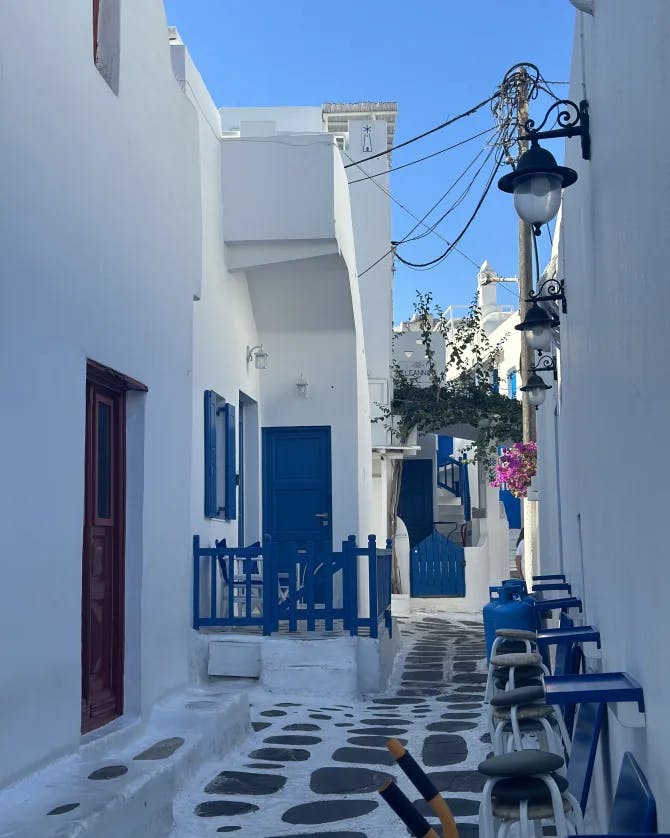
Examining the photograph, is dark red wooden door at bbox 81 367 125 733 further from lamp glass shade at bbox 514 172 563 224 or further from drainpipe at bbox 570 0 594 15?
drainpipe at bbox 570 0 594 15

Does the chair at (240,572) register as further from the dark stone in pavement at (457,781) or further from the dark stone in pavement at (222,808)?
the dark stone in pavement at (222,808)

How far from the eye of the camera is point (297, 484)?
A: 1142 centimetres

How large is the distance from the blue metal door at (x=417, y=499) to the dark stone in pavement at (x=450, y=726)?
1551 centimetres

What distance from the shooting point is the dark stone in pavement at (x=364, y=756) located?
6051 mm

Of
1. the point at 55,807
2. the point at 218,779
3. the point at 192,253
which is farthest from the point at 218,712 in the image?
the point at 192,253

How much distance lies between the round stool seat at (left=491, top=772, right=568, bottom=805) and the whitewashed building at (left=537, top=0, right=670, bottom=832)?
1.45 feet

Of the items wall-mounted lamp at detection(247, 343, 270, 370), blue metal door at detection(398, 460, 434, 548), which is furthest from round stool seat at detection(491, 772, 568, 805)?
blue metal door at detection(398, 460, 434, 548)

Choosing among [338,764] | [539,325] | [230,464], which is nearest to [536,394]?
[539,325]

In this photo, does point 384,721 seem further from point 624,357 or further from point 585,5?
point 585,5

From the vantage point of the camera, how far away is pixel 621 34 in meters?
3.11

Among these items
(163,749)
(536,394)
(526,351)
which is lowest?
(163,749)

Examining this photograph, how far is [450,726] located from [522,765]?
5.22 m

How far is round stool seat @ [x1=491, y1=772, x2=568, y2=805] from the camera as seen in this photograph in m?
2.17

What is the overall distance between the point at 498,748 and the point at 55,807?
1.84 metres
